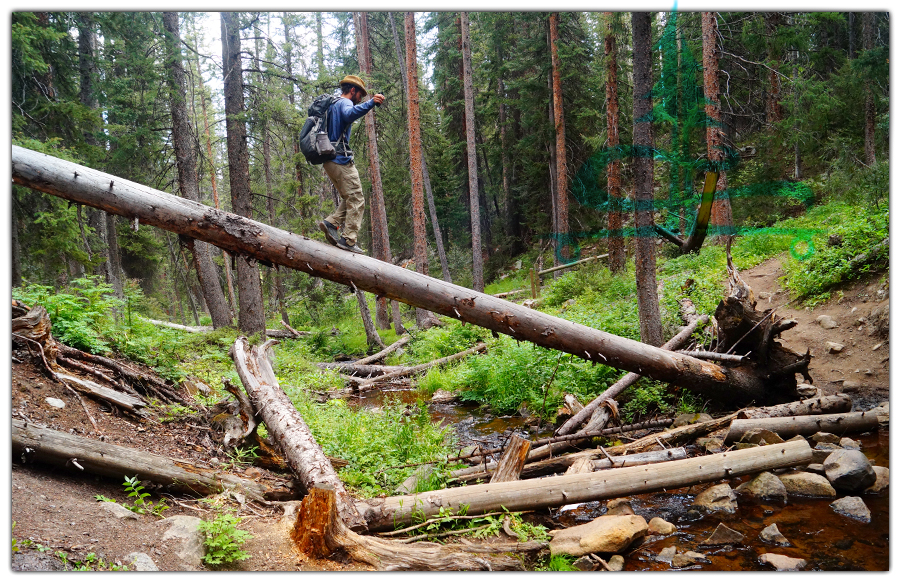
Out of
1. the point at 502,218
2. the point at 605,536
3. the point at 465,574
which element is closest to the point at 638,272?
the point at 605,536

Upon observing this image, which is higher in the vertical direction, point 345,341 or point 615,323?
point 615,323

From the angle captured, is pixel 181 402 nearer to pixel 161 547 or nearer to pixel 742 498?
pixel 161 547

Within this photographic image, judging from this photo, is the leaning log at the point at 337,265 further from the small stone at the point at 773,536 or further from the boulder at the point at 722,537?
the small stone at the point at 773,536

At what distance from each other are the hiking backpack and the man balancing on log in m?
0.07

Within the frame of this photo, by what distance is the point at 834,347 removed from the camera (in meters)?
8.37

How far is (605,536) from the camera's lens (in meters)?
4.22

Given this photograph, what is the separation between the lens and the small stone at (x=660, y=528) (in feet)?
14.9

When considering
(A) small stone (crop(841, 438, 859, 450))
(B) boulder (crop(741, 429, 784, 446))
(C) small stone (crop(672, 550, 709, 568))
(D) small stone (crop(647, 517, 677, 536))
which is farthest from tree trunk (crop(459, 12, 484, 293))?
(C) small stone (crop(672, 550, 709, 568))

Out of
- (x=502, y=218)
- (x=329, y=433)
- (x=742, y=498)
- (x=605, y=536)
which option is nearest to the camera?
(x=605, y=536)

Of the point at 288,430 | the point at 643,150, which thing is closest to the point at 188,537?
the point at 288,430

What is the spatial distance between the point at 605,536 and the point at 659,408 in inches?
157

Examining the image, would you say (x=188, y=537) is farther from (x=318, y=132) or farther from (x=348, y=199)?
(x=318, y=132)

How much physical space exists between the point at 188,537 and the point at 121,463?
1.23m

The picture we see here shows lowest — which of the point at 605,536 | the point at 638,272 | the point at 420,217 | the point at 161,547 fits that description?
the point at 605,536
